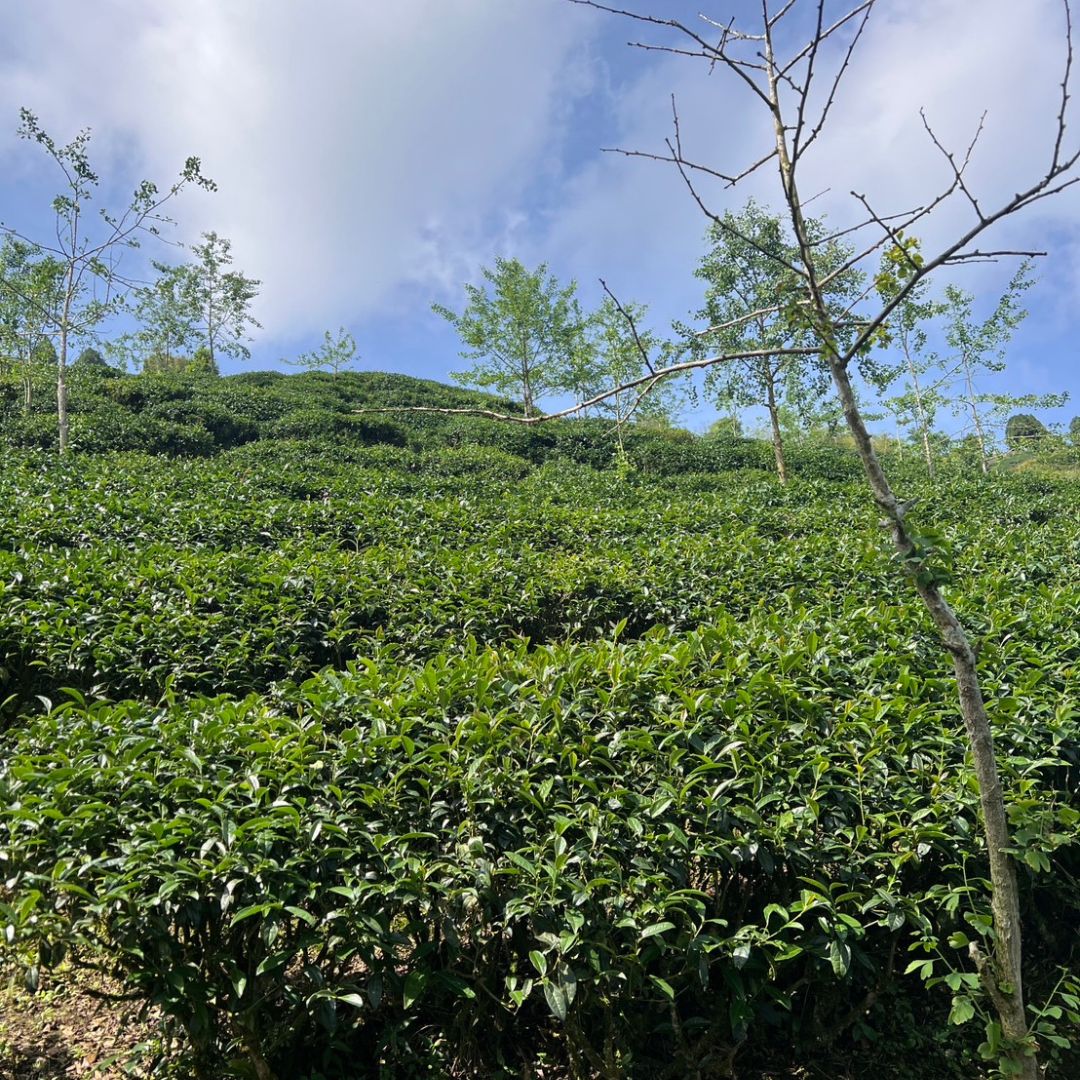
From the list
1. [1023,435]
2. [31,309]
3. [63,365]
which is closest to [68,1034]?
[63,365]

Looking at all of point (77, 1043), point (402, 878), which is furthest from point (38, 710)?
point (402, 878)

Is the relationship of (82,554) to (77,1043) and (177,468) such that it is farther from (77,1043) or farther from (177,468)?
(177,468)

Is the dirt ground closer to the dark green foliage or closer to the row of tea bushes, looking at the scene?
the row of tea bushes

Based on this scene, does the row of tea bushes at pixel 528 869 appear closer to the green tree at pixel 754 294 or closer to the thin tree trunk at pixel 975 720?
the thin tree trunk at pixel 975 720

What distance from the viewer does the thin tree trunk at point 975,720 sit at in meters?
1.63

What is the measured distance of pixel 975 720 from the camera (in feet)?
5.43

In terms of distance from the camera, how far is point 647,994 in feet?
6.50

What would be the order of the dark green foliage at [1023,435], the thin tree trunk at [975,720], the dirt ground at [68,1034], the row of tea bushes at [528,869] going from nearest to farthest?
the thin tree trunk at [975,720]
the row of tea bushes at [528,869]
the dirt ground at [68,1034]
the dark green foliage at [1023,435]

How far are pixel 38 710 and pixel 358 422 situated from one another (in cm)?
1317

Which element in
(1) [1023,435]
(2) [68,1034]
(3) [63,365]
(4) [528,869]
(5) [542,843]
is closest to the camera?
(4) [528,869]

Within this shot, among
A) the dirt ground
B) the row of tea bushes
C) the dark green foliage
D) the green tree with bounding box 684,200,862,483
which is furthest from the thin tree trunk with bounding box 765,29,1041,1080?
the dark green foliage

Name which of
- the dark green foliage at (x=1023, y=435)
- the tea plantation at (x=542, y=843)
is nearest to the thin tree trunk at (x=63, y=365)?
the tea plantation at (x=542, y=843)

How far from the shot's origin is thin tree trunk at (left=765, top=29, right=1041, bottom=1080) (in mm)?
1628

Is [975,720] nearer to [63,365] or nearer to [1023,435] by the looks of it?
[63,365]
